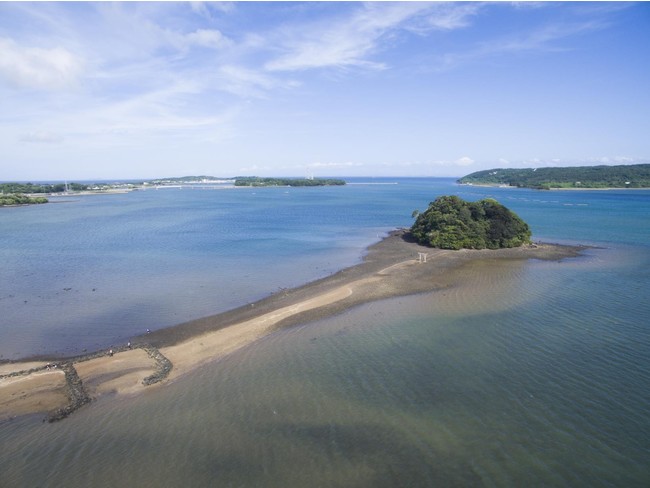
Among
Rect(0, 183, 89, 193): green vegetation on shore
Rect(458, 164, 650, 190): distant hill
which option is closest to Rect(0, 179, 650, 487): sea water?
Rect(0, 183, 89, 193): green vegetation on shore

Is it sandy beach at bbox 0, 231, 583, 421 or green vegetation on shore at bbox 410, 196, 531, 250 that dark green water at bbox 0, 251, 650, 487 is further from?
green vegetation on shore at bbox 410, 196, 531, 250

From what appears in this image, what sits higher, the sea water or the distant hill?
the distant hill

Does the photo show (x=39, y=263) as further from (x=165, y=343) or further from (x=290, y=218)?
(x=290, y=218)

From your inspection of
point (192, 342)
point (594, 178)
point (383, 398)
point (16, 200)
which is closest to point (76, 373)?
point (192, 342)

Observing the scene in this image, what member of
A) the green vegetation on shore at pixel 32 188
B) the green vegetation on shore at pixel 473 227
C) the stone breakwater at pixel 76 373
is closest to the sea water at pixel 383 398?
the stone breakwater at pixel 76 373

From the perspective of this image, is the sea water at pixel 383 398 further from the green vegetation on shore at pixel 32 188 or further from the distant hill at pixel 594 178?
the distant hill at pixel 594 178

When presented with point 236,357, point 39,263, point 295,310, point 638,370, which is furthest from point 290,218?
point 638,370
